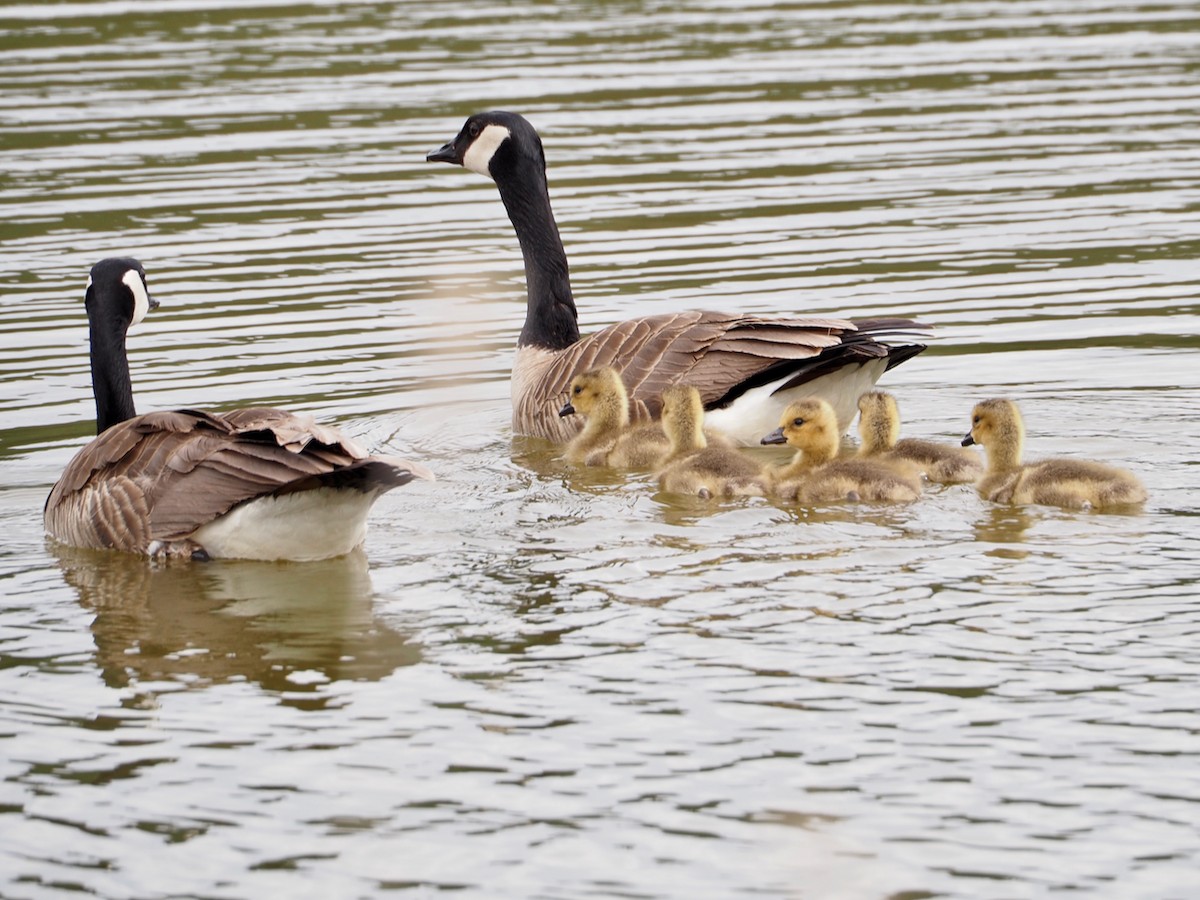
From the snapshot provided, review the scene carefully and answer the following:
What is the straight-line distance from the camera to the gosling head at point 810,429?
10.2m

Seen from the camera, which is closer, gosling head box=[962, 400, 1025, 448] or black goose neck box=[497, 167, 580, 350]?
gosling head box=[962, 400, 1025, 448]

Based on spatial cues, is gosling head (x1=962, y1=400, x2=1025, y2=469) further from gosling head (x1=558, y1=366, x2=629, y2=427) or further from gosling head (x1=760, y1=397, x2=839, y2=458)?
gosling head (x1=558, y1=366, x2=629, y2=427)

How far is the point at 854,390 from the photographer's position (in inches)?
448

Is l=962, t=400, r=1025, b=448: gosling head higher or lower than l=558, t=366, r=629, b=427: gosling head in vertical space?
lower

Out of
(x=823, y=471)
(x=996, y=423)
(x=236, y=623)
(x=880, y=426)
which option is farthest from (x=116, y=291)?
(x=996, y=423)

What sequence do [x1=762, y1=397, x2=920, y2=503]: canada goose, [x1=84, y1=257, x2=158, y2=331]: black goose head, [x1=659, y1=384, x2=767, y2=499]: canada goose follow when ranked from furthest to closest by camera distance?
[x1=84, y1=257, x2=158, y2=331]: black goose head, [x1=659, y1=384, x2=767, y2=499]: canada goose, [x1=762, y1=397, x2=920, y2=503]: canada goose

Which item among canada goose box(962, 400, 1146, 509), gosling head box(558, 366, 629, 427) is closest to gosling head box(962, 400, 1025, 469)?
canada goose box(962, 400, 1146, 509)

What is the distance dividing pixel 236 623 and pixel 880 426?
381cm

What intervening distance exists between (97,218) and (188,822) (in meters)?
12.8

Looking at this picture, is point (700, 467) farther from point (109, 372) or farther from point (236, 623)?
point (109, 372)

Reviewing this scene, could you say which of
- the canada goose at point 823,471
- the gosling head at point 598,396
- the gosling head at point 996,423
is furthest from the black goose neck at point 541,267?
the gosling head at point 996,423

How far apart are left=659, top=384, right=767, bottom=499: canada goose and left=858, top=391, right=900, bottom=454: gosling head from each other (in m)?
0.67

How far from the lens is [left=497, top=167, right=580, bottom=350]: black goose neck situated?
12898 millimetres

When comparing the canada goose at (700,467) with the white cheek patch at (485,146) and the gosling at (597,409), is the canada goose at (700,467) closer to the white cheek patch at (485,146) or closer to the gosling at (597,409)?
the gosling at (597,409)
